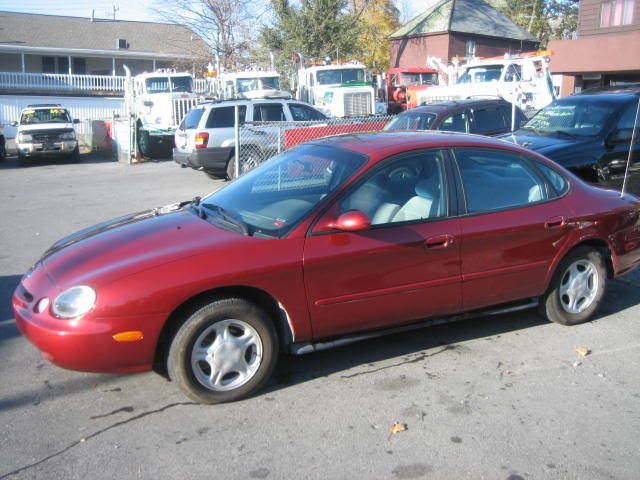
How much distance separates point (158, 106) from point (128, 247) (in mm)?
18107

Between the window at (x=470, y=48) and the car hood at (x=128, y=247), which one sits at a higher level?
the window at (x=470, y=48)

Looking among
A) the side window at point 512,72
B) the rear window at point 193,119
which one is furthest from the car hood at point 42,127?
the side window at point 512,72

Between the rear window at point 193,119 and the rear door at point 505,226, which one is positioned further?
the rear window at point 193,119

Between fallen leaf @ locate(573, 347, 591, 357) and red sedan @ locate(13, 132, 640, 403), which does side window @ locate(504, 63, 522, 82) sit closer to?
red sedan @ locate(13, 132, 640, 403)

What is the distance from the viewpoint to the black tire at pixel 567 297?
203 inches

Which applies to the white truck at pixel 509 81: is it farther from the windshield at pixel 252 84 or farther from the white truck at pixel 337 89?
the windshield at pixel 252 84

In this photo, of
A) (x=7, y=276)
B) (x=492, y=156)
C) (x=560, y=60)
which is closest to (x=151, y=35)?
(x=560, y=60)

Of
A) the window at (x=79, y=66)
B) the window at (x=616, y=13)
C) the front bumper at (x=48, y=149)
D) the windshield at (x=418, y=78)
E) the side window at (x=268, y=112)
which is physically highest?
the window at (x=616, y=13)

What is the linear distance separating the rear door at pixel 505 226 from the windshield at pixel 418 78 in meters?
24.2

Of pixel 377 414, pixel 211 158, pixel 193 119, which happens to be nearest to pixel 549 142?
pixel 377 414

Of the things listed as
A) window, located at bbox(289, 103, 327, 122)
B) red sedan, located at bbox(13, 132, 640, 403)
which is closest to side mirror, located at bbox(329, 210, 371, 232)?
red sedan, located at bbox(13, 132, 640, 403)

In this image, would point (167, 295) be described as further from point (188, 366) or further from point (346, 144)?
point (346, 144)

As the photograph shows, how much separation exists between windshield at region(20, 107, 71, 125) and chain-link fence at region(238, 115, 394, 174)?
405 inches

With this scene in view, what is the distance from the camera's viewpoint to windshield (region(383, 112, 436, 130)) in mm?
10688
